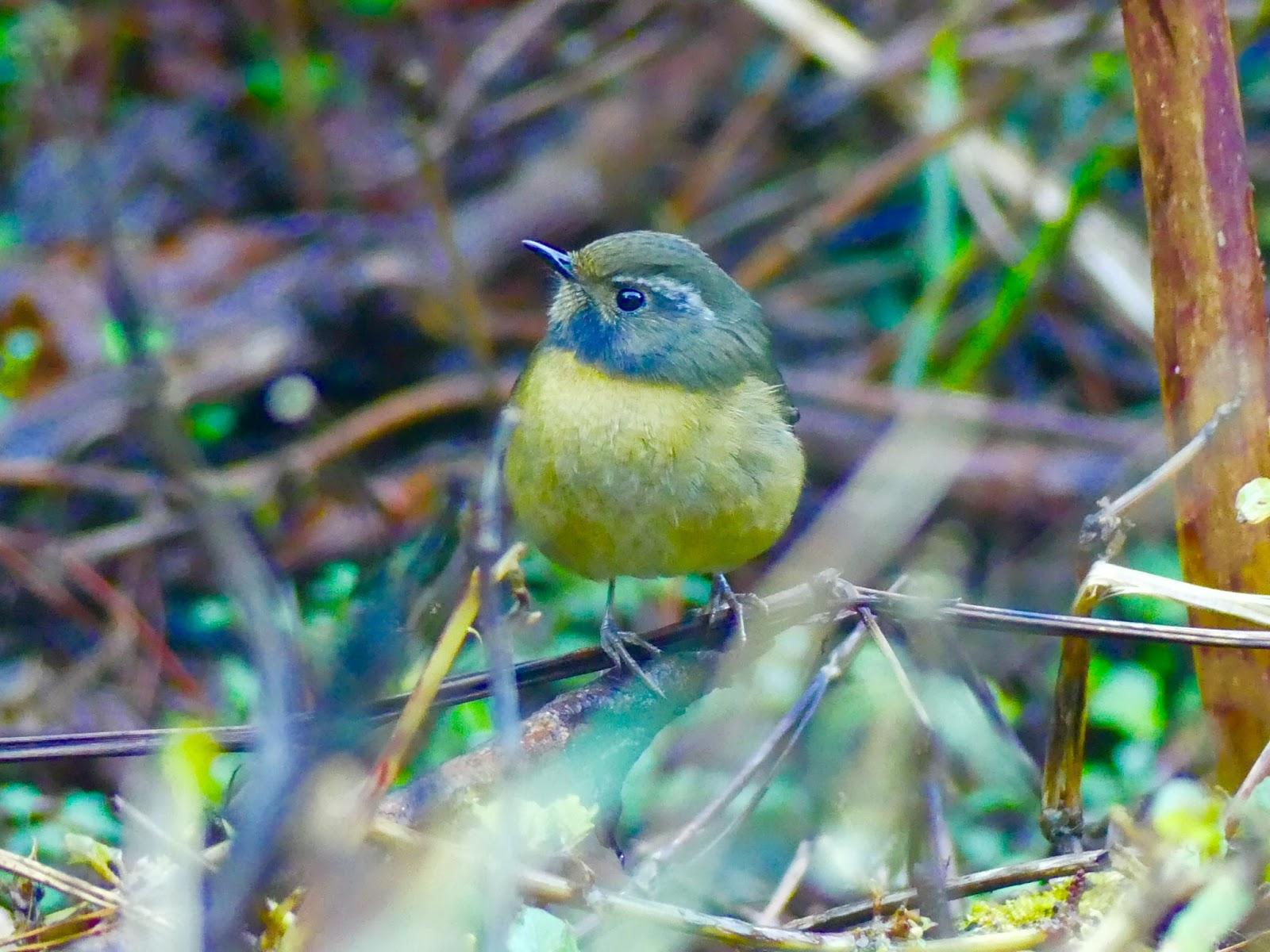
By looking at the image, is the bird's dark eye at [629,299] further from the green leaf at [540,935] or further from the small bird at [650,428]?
the green leaf at [540,935]

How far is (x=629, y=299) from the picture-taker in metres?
4.11

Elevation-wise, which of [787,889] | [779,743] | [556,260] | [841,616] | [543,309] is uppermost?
[556,260]

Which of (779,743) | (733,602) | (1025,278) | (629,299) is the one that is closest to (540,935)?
(779,743)

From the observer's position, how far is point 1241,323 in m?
3.14

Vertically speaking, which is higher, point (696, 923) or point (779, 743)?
point (779, 743)

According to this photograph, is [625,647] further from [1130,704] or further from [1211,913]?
[1130,704]

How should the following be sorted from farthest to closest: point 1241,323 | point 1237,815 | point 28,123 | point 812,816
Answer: point 28,123 → point 812,816 → point 1241,323 → point 1237,815

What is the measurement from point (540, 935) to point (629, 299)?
Answer: 202 cm

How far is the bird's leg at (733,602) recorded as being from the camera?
10.7 ft

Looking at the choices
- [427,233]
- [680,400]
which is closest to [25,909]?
[680,400]

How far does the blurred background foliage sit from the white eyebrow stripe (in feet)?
3.02

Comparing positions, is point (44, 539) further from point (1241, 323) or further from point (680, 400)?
point (1241, 323)

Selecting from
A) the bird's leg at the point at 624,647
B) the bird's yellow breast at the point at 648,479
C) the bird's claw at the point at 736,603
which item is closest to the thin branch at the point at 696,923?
the bird's leg at the point at 624,647

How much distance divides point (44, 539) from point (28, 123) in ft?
8.64
